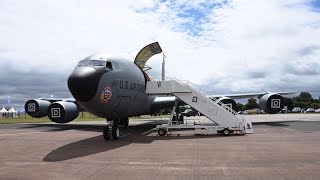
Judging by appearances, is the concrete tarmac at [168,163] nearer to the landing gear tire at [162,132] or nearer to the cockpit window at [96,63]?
the cockpit window at [96,63]

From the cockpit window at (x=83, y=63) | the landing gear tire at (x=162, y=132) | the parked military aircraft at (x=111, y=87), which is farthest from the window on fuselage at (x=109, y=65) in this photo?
the landing gear tire at (x=162, y=132)

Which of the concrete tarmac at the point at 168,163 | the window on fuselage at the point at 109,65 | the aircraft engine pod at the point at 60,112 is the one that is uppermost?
the window on fuselage at the point at 109,65

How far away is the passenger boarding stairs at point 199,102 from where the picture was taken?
19469mm

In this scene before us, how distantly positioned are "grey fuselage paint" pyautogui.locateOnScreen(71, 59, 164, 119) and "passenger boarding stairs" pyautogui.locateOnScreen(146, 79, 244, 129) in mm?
1335

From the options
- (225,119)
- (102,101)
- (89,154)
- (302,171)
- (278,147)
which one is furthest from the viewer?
(225,119)

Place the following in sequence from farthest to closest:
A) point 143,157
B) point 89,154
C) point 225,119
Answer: point 225,119, point 89,154, point 143,157

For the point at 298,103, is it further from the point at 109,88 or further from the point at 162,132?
the point at 109,88

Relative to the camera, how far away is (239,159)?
34.3 ft

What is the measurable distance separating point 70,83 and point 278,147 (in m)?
8.90

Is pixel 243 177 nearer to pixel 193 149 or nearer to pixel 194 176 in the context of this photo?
pixel 194 176

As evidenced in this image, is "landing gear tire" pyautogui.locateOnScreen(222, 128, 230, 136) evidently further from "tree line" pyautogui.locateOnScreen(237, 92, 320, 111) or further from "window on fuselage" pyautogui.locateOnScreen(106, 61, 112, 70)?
"tree line" pyautogui.locateOnScreen(237, 92, 320, 111)

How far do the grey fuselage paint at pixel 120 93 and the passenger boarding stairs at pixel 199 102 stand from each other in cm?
133

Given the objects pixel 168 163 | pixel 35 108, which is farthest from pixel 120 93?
pixel 35 108

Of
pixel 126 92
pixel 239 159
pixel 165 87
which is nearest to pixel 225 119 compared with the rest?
pixel 165 87
